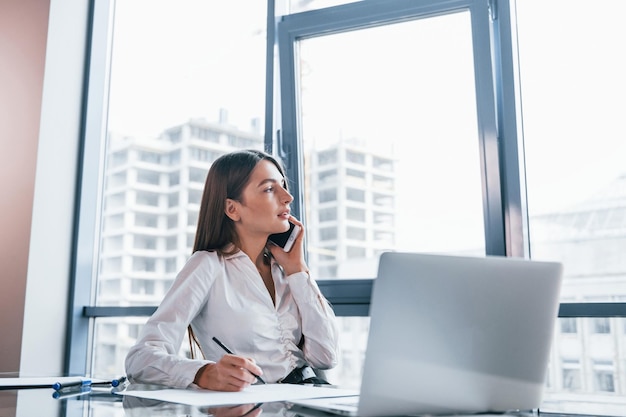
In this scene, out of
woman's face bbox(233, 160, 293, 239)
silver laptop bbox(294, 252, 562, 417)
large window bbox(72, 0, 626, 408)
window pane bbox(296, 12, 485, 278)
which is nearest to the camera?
silver laptop bbox(294, 252, 562, 417)

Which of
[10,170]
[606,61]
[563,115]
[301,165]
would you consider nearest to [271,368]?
[301,165]

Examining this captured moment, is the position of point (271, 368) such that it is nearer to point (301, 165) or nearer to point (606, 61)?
point (301, 165)

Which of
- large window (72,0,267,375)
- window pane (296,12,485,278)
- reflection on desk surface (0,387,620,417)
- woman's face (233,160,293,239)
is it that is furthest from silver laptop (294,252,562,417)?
large window (72,0,267,375)

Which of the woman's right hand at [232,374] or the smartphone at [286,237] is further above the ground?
the smartphone at [286,237]

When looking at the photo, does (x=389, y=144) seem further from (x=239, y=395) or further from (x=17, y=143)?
(x=17, y=143)

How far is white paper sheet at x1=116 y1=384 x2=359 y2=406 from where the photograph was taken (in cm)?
118

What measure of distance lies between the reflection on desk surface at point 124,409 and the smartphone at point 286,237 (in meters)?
0.90

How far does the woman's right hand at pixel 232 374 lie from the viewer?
53.3 inches

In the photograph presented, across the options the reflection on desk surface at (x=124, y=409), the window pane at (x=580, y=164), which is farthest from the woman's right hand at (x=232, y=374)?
the window pane at (x=580, y=164)

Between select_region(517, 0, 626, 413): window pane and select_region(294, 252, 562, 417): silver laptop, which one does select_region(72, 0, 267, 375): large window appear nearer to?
select_region(517, 0, 626, 413): window pane

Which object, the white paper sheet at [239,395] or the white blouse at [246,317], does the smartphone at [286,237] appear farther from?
the white paper sheet at [239,395]

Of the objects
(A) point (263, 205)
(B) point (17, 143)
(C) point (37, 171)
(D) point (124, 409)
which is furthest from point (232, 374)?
(B) point (17, 143)

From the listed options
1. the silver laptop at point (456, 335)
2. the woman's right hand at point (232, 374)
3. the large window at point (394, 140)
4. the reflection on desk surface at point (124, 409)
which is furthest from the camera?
the large window at point (394, 140)

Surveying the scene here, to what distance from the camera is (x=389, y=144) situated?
2564 mm
